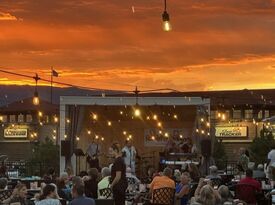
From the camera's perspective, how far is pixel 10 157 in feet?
173

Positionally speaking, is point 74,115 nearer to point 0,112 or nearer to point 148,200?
point 148,200

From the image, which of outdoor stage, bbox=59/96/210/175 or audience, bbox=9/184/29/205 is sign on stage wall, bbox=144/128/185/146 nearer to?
outdoor stage, bbox=59/96/210/175

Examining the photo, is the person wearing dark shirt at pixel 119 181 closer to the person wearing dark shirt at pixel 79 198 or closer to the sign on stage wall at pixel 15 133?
the person wearing dark shirt at pixel 79 198

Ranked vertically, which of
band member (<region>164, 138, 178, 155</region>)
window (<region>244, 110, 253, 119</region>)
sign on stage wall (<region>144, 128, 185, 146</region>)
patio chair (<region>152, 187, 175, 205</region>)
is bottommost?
patio chair (<region>152, 187, 175, 205</region>)

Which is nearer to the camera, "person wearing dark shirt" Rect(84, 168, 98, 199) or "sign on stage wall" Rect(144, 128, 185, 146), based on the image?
"person wearing dark shirt" Rect(84, 168, 98, 199)

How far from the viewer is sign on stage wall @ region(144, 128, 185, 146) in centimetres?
3475

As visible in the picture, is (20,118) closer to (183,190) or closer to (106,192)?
(106,192)

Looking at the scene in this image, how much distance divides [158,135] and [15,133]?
21.9 meters

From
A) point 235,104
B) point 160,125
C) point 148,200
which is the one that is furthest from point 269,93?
point 148,200

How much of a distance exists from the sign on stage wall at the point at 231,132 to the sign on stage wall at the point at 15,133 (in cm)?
1613

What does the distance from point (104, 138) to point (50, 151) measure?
13.4 feet

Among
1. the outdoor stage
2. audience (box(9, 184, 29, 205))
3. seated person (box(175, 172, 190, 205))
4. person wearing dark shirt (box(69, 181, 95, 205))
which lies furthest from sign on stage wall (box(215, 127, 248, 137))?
person wearing dark shirt (box(69, 181, 95, 205))

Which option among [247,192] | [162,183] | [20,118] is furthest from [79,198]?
[20,118]

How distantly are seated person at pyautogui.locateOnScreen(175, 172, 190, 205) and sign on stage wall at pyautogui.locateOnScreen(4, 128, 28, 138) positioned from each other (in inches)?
1540
